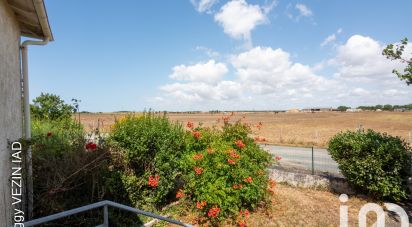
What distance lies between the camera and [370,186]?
7535mm

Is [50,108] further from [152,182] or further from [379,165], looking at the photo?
[379,165]

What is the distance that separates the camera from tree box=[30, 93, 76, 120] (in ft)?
46.1

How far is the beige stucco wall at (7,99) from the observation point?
3.44 m

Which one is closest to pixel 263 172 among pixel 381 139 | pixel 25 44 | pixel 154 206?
pixel 154 206

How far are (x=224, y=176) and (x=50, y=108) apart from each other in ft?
38.2

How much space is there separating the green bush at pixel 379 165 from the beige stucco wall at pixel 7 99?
772cm

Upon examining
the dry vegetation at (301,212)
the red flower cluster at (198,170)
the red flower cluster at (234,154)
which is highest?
the red flower cluster at (234,154)

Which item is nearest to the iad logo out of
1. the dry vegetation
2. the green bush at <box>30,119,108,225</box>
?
the dry vegetation

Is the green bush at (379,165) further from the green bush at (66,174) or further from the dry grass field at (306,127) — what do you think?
the green bush at (66,174)

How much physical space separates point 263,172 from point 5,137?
16.4ft

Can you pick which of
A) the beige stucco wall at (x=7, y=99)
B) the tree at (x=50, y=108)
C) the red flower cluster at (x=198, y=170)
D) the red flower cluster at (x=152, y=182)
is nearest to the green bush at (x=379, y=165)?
the red flower cluster at (x=198, y=170)

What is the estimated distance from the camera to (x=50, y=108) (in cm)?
1421

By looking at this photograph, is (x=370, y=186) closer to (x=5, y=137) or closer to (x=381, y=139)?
(x=381, y=139)

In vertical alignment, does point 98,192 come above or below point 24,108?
below
